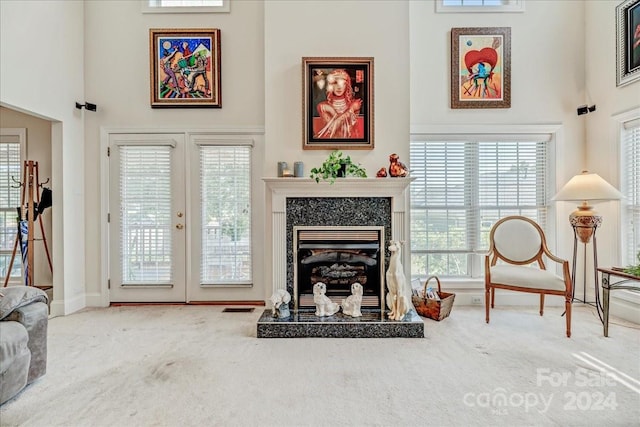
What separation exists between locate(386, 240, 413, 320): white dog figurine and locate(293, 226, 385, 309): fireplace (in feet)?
0.93

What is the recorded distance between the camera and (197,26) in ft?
13.6

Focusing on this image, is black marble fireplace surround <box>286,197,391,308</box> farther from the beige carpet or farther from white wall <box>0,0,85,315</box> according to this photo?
white wall <box>0,0,85,315</box>

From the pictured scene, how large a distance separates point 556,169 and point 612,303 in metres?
1.64

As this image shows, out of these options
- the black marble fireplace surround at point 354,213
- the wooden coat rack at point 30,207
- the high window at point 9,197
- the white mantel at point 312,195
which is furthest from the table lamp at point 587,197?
the high window at point 9,197

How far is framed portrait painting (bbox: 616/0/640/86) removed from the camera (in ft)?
11.3

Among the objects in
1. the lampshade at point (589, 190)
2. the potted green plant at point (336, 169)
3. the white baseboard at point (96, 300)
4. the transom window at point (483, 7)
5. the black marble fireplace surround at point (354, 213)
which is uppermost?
the transom window at point (483, 7)

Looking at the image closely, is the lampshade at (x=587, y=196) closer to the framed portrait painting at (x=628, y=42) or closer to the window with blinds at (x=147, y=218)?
the framed portrait painting at (x=628, y=42)

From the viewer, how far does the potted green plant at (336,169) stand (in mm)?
3414

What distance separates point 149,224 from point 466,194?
157 inches

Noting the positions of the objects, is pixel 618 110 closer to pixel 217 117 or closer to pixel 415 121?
pixel 415 121

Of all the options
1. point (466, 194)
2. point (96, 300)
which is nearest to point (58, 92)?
point (96, 300)

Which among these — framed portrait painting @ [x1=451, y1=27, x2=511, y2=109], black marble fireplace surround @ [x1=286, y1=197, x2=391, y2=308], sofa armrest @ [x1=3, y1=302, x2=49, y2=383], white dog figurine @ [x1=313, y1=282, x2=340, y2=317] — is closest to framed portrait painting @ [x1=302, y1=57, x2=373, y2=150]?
black marble fireplace surround @ [x1=286, y1=197, x2=391, y2=308]

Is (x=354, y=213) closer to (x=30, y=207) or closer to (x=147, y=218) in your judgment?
(x=147, y=218)

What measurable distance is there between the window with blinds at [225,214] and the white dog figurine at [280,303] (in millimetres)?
984
